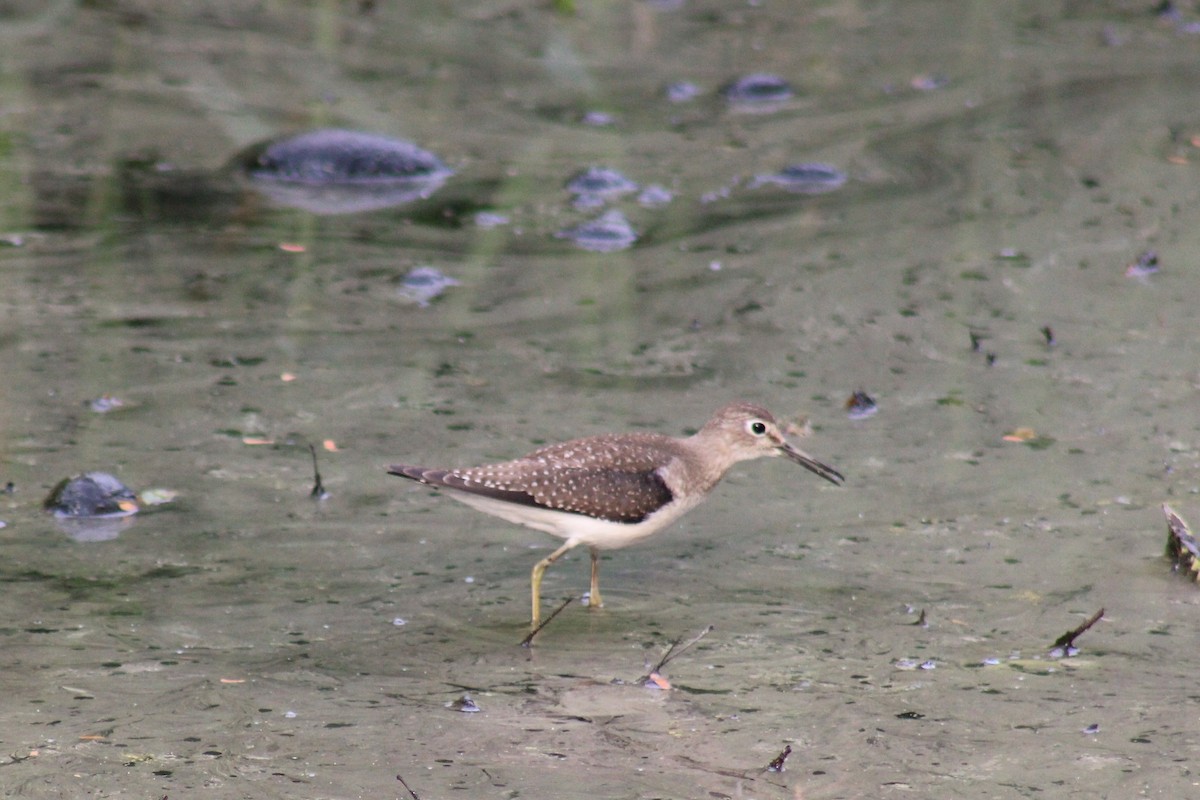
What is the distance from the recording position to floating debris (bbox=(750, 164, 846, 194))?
347 inches

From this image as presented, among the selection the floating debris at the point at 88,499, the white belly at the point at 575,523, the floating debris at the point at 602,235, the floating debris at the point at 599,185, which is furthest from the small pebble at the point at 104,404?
the floating debris at the point at 599,185

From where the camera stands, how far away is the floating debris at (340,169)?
859cm

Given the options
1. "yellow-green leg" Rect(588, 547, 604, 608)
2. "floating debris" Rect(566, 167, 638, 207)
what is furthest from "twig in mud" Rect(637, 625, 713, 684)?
"floating debris" Rect(566, 167, 638, 207)

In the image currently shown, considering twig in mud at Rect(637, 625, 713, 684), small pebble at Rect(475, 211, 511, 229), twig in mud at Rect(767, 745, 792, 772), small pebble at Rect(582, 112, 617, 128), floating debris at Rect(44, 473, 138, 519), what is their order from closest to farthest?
1. twig in mud at Rect(767, 745, 792, 772)
2. twig in mud at Rect(637, 625, 713, 684)
3. floating debris at Rect(44, 473, 138, 519)
4. small pebble at Rect(475, 211, 511, 229)
5. small pebble at Rect(582, 112, 617, 128)

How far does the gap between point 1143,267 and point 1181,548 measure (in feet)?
9.05

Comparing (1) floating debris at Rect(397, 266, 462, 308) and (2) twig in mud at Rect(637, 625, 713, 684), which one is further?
(1) floating debris at Rect(397, 266, 462, 308)

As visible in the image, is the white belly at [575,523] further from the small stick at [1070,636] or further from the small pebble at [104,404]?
the small pebble at [104,404]

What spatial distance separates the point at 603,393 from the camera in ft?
21.7

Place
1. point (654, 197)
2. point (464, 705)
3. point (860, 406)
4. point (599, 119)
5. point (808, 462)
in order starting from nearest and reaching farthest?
point (464, 705), point (808, 462), point (860, 406), point (654, 197), point (599, 119)

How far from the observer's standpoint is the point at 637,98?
9.83 meters

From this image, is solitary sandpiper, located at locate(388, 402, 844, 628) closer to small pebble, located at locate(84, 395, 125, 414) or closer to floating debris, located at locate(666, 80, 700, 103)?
small pebble, located at locate(84, 395, 125, 414)

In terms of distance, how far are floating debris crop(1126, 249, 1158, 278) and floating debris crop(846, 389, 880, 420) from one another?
6.14ft

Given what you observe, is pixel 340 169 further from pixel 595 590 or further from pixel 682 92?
pixel 595 590

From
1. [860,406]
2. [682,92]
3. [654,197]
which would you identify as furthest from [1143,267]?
[682,92]
